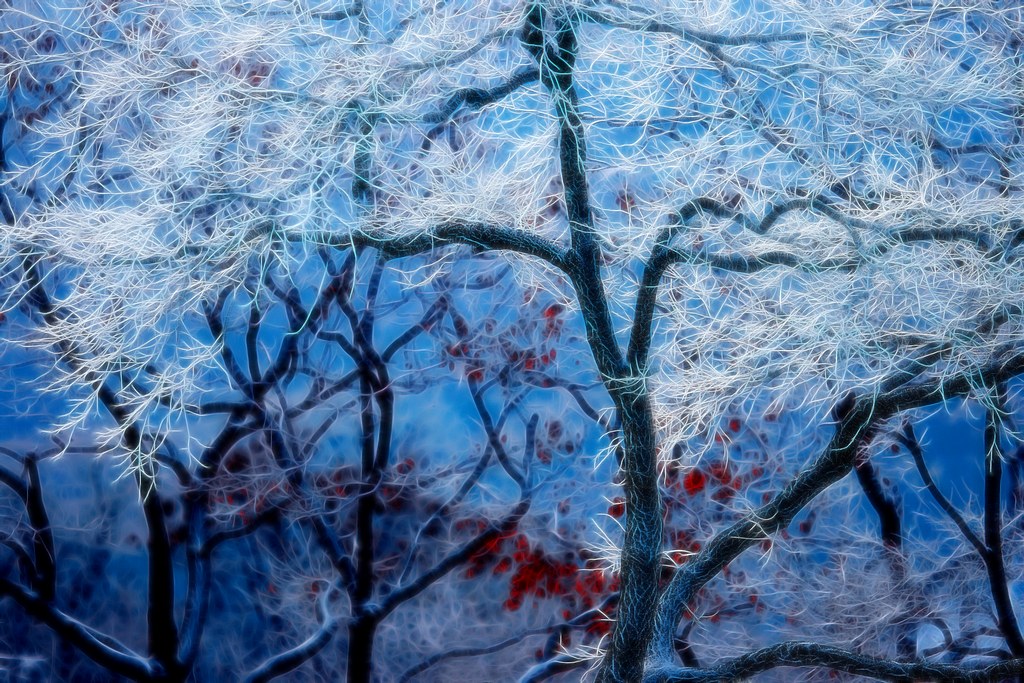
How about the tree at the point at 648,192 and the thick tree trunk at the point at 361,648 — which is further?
the thick tree trunk at the point at 361,648

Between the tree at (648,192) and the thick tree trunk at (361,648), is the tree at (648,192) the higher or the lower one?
the higher one

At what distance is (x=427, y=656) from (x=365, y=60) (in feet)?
6.63

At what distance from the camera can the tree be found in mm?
1649

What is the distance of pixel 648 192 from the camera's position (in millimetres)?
2006

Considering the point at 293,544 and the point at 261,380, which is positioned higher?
the point at 261,380

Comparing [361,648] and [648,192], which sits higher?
[648,192]

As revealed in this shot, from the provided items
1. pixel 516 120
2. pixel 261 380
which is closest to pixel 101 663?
pixel 261 380

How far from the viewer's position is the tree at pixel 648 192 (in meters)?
1.65

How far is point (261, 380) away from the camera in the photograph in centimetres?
257

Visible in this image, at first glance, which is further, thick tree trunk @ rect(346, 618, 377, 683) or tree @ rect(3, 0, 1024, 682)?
thick tree trunk @ rect(346, 618, 377, 683)

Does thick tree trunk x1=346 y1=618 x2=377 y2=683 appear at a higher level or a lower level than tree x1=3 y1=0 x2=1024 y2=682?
lower

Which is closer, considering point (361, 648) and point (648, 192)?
point (648, 192)

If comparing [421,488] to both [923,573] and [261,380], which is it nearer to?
[261,380]

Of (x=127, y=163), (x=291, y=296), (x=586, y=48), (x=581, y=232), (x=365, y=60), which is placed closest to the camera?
(x=365, y=60)
